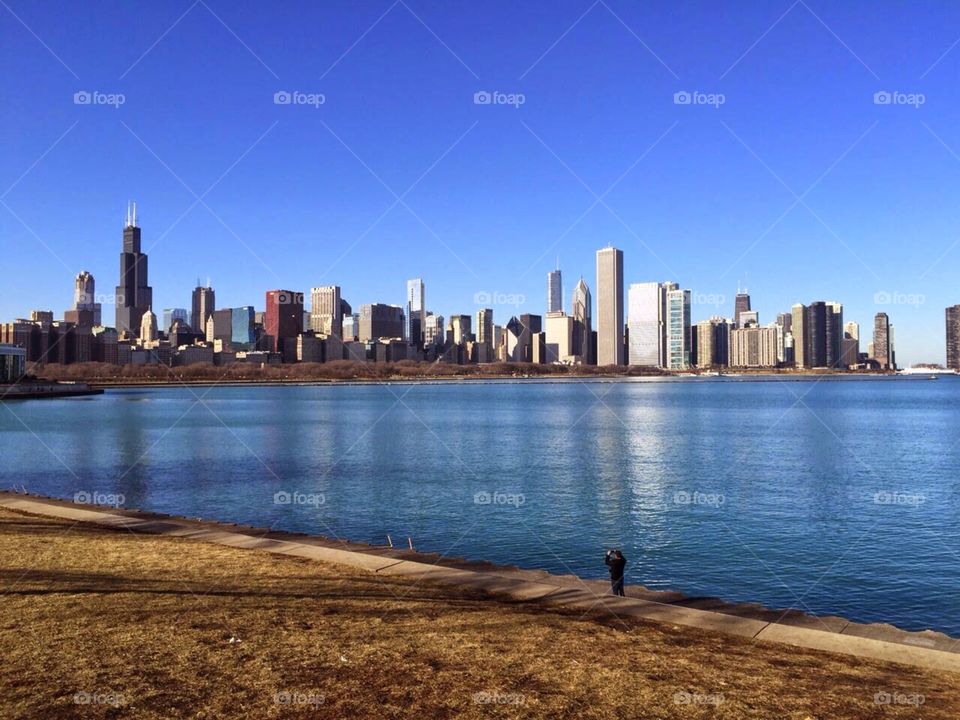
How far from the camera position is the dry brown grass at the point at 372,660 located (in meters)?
8.65

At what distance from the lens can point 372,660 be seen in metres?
10.0

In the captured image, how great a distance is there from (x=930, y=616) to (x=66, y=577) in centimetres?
2095

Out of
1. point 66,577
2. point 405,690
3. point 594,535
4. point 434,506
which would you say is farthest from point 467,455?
point 405,690

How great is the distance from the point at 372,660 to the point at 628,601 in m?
5.51

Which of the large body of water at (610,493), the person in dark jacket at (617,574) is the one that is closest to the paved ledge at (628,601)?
the person in dark jacket at (617,574)

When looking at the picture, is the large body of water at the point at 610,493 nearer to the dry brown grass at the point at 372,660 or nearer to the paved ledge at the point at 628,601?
Result: the paved ledge at the point at 628,601

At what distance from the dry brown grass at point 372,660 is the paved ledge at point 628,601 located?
609 mm

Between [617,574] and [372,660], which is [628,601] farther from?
[372,660]

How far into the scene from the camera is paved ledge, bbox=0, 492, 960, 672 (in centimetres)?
1121

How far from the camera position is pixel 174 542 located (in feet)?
59.3

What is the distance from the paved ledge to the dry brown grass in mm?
609

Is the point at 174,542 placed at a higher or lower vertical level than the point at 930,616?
higher

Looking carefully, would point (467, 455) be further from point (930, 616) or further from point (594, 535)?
point (930, 616)

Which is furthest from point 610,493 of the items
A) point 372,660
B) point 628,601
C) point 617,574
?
point 372,660
